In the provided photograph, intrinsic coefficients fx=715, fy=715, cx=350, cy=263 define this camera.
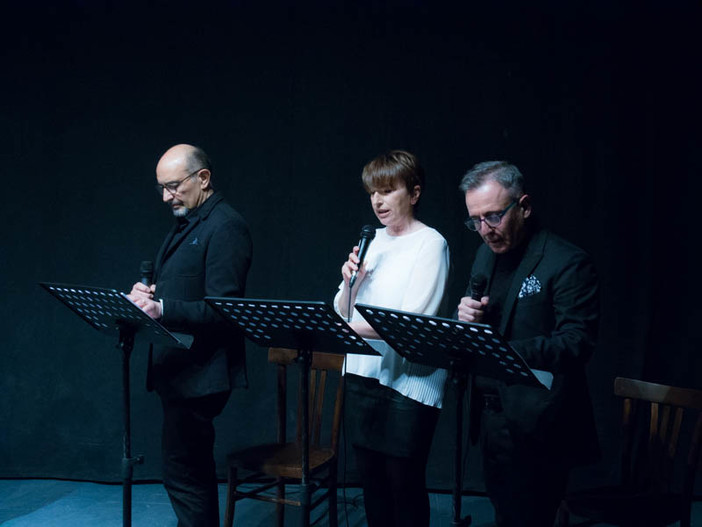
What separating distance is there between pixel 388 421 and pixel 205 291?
0.84 m

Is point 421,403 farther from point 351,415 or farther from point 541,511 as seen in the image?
point 541,511

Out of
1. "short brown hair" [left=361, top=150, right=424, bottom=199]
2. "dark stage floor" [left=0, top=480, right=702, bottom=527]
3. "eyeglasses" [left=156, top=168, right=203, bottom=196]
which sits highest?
"short brown hair" [left=361, top=150, right=424, bottom=199]

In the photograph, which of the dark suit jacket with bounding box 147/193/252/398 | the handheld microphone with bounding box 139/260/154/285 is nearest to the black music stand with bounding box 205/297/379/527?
the dark suit jacket with bounding box 147/193/252/398

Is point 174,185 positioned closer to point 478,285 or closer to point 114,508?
point 478,285

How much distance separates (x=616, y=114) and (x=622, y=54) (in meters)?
0.33

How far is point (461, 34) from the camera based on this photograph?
13.2ft

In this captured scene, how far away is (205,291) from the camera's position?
106 inches

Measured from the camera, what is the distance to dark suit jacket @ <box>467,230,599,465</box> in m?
2.06

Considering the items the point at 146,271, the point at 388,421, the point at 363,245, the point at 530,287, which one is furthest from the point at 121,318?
the point at 530,287

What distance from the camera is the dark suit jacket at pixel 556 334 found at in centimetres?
206

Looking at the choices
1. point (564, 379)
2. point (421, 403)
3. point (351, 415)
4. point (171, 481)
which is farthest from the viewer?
point (171, 481)

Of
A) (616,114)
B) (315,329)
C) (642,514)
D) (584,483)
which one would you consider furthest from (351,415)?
(616,114)

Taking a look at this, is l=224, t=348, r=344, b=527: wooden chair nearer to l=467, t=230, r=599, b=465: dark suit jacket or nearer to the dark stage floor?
the dark stage floor

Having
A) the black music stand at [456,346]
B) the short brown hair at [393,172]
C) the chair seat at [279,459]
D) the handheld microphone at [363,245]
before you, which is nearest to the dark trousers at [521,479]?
the black music stand at [456,346]
